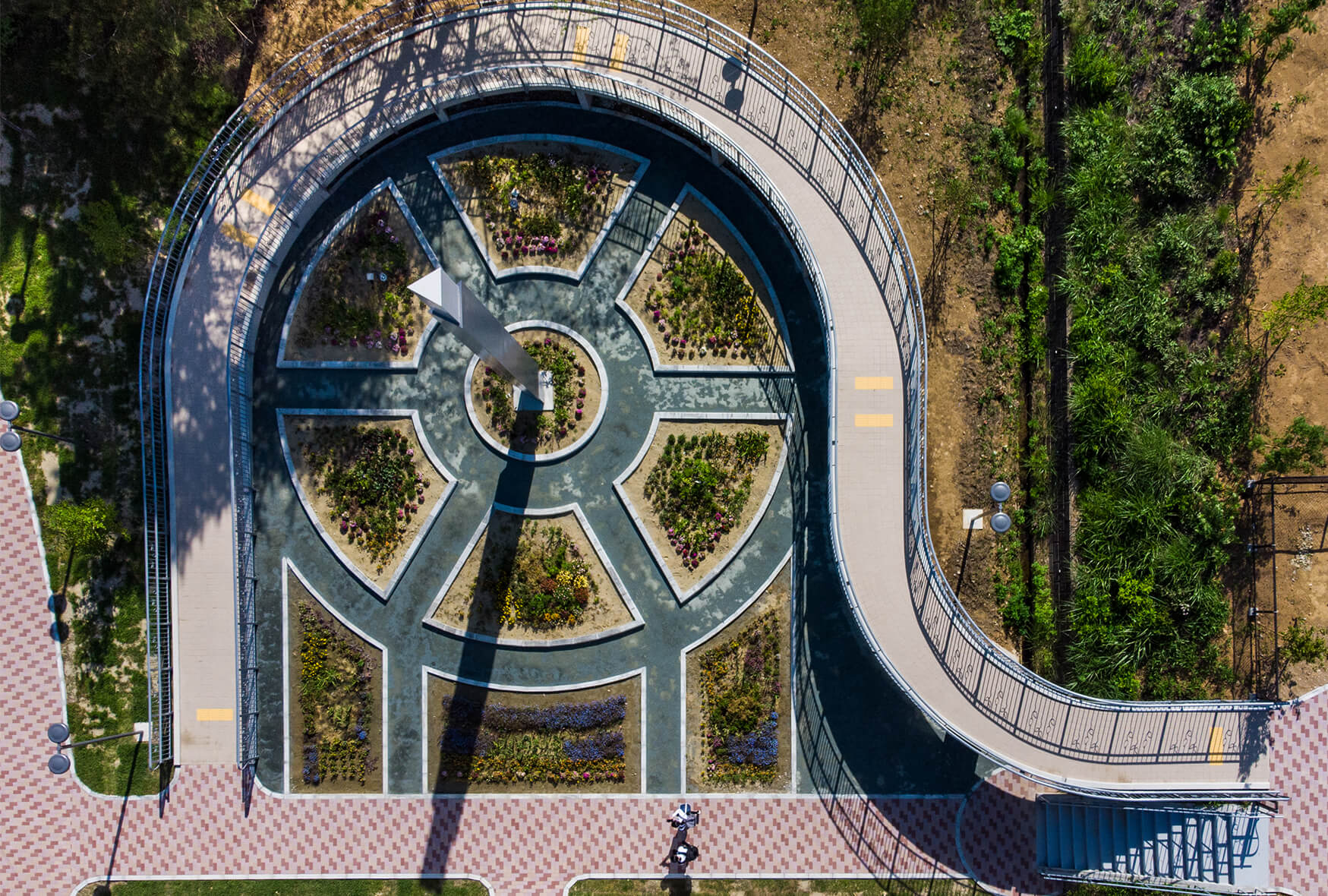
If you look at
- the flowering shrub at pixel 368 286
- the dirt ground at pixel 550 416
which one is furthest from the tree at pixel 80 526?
the dirt ground at pixel 550 416

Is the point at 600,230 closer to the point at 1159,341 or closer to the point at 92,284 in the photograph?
the point at 92,284

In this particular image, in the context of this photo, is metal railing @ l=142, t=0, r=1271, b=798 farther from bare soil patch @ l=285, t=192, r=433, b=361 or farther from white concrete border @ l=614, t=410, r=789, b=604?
white concrete border @ l=614, t=410, r=789, b=604

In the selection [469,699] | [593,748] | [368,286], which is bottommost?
[593,748]

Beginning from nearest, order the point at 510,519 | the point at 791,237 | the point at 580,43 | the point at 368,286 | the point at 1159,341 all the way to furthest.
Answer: the point at 791,237 < the point at 580,43 < the point at 1159,341 < the point at 510,519 < the point at 368,286

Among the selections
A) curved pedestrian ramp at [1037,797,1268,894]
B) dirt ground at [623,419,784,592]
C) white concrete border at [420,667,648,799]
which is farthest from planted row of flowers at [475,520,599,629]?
curved pedestrian ramp at [1037,797,1268,894]

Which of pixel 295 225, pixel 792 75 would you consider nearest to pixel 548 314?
pixel 295 225

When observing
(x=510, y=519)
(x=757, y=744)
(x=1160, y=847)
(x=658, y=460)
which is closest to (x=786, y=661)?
(x=757, y=744)

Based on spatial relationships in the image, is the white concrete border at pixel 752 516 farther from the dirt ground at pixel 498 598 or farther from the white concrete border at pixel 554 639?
the dirt ground at pixel 498 598
